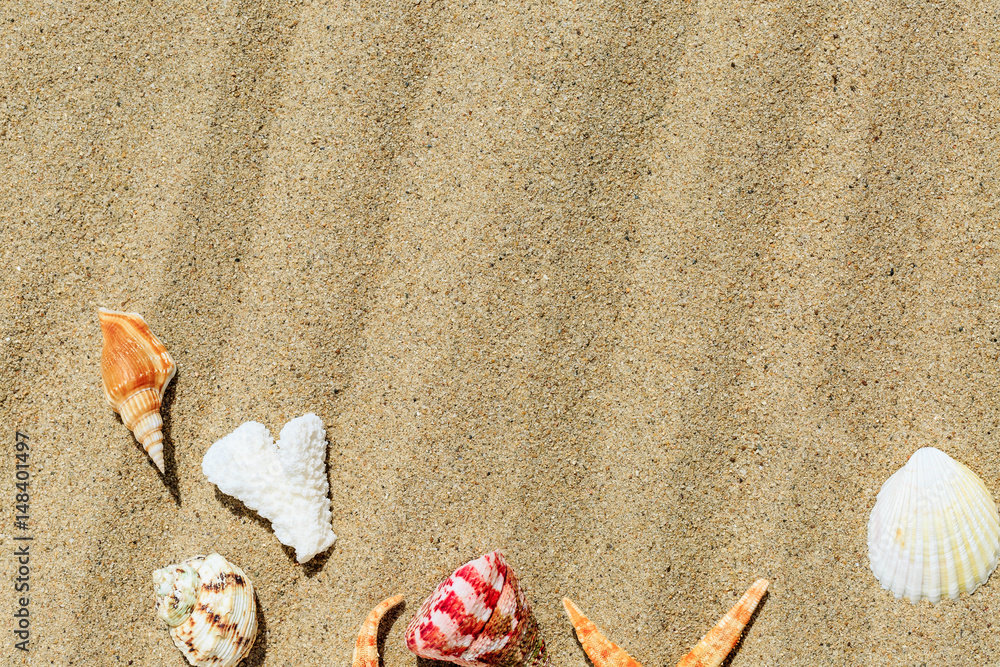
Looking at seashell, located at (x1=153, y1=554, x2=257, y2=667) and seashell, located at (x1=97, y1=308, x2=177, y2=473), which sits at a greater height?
seashell, located at (x1=97, y1=308, x2=177, y2=473)

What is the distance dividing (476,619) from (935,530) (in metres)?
1.32

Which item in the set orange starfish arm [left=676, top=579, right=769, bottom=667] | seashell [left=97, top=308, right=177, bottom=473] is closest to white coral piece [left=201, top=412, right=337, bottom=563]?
seashell [left=97, top=308, right=177, bottom=473]

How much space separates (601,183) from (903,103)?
900 millimetres

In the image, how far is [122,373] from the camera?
82.0 inches

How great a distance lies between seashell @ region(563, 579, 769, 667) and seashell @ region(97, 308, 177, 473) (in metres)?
1.30

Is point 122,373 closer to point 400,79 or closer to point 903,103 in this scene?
point 400,79

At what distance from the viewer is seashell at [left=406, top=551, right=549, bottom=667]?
2043 millimetres

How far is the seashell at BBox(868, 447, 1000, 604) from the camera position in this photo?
6.82ft

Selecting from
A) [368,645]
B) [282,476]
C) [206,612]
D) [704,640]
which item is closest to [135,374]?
[282,476]

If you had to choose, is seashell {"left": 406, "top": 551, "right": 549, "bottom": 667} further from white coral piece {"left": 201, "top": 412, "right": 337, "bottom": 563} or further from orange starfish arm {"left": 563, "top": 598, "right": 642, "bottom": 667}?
white coral piece {"left": 201, "top": 412, "right": 337, "bottom": 563}

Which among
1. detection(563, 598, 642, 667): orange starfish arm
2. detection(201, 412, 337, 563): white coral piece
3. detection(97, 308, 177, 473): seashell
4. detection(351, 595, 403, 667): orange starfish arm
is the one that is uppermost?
detection(97, 308, 177, 473): seashell

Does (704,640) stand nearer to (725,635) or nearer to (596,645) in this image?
(725,635)

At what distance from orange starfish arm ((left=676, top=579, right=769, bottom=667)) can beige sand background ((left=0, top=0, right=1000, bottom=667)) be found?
60 mm

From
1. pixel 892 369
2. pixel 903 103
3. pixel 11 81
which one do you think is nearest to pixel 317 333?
pixel 11 81
